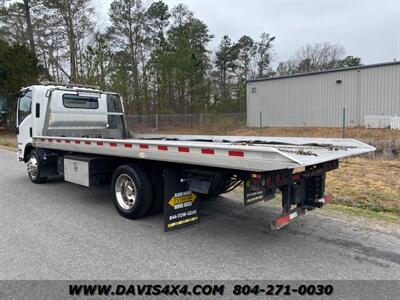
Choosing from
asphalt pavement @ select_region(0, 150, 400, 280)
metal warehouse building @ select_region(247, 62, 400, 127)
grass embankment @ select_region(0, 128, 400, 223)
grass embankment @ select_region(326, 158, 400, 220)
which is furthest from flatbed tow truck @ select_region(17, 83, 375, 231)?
metal warehouse building @ select_region(247, 62, 400, 127)

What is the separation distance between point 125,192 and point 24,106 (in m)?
4.75

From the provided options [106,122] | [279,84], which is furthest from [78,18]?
[106,122]

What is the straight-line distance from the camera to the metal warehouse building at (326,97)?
22.1 meters

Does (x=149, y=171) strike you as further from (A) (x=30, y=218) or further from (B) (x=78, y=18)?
(B) (x=78, y=18)

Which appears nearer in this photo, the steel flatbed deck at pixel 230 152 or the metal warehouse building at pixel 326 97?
the steel flatbed deck at pixel 230 152

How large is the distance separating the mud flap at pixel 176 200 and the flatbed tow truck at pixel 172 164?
14 millimetres

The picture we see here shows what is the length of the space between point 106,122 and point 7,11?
104 feet

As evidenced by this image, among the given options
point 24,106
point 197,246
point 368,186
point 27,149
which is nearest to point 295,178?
point 197,246

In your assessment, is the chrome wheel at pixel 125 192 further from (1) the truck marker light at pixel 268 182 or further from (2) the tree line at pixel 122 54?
(2) the tree line at pixel 122 54

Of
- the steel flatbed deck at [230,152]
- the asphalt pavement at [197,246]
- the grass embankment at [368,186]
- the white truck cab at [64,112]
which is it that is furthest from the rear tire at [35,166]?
the grass embankment at [368,186]

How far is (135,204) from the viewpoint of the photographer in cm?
530

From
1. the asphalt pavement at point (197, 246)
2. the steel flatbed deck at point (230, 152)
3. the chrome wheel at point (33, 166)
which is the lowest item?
the asphalt pavement at point (197, 246)

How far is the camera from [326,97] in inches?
979

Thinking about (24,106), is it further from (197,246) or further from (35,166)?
(197,246)
